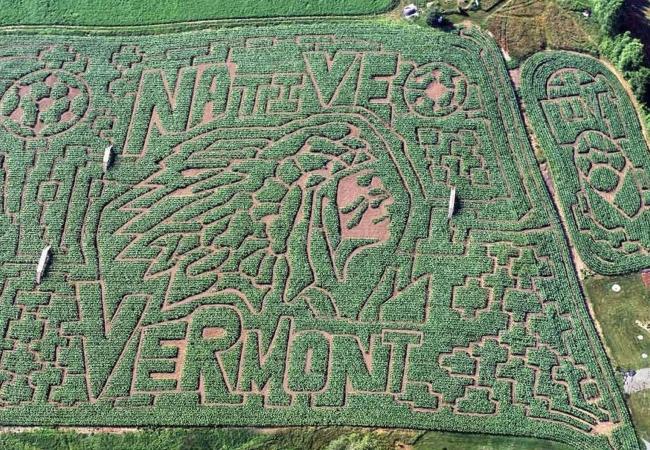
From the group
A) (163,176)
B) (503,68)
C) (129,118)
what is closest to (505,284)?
(503,68)

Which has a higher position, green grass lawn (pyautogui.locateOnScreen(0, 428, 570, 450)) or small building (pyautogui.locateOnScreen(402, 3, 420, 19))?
small building (pyautogui.locateOnScreen(402, 3, 420, 19))

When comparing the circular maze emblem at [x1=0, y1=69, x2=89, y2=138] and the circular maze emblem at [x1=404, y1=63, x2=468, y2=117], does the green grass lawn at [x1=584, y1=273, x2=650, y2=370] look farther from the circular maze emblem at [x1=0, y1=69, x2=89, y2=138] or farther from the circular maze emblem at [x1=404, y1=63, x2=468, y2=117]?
the circular maze emblem at [x1=0, y1=69, x2=89, y2=138]

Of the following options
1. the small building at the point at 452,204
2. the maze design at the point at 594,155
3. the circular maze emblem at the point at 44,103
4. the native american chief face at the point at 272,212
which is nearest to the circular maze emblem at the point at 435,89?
the native american chief face at the point at 272,212

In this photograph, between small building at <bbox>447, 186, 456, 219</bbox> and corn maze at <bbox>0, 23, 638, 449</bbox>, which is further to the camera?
small building at <bbox>447, 186, 456, 219</bbox>

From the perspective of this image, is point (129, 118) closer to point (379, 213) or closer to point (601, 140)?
point (379, 213)

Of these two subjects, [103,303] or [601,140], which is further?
[601,140]

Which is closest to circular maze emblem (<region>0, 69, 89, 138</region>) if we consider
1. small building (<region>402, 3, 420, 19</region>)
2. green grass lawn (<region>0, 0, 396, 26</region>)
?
green grass lawn (<region>0, 0, 396, 26</region>)
